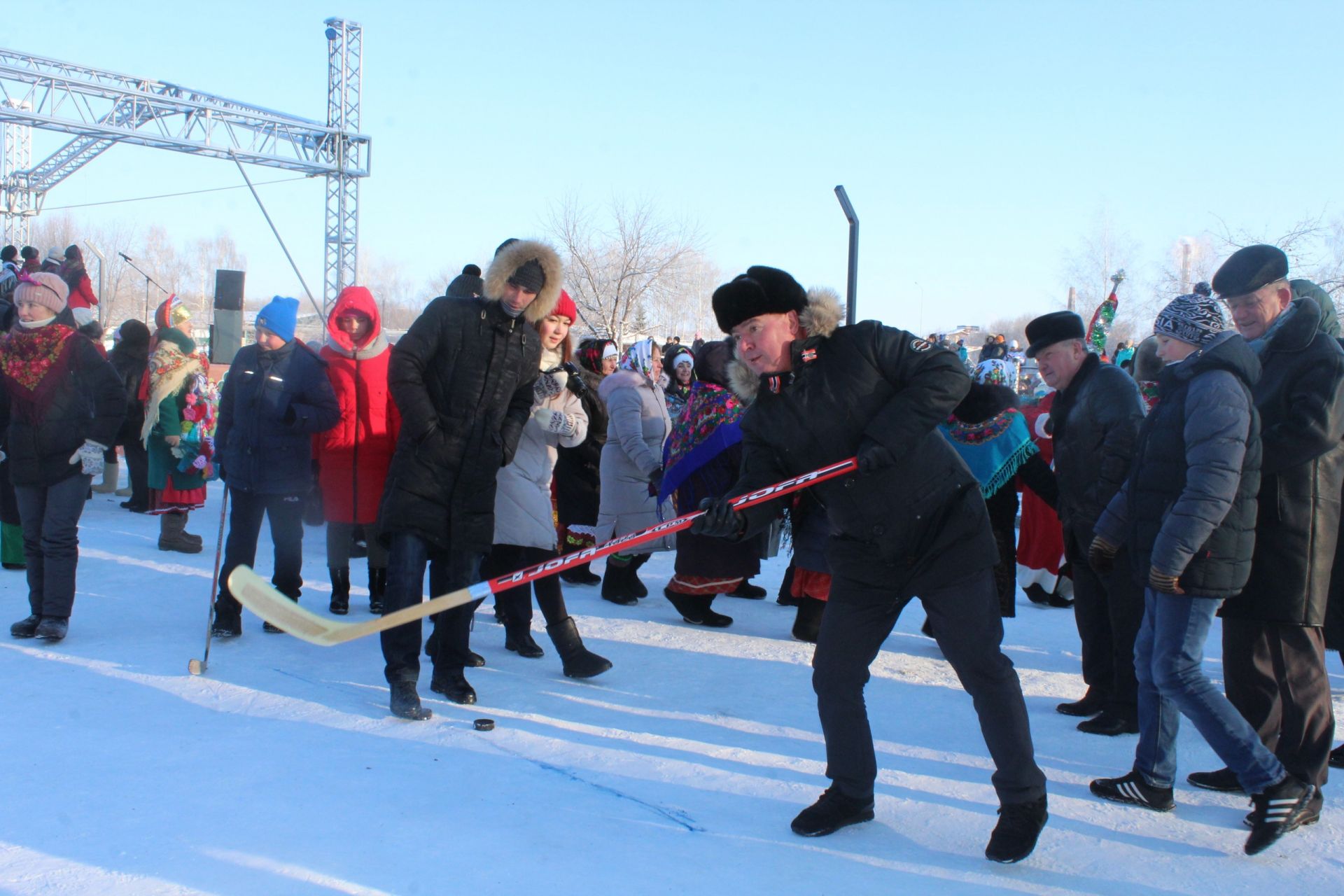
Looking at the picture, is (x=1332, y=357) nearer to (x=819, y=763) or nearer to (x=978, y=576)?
(x=978, y=576)

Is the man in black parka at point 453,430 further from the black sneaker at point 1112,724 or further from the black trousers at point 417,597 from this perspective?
the black sneaker at point 1112,724

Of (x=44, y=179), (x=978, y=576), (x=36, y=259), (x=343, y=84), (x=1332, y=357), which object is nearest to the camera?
(x=978, y=576)

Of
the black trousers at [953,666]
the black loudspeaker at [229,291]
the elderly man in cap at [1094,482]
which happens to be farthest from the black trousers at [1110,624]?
the black loudspeaker at [229,291]

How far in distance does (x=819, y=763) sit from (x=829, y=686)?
2.35 feet

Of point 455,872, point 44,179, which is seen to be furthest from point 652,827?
point 44,179

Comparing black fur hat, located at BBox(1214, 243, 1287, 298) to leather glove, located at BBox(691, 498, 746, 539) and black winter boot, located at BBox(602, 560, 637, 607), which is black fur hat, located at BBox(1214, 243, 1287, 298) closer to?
leather glove, located at BBox(691, 498, 746, 539)

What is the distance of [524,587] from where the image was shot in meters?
5.04

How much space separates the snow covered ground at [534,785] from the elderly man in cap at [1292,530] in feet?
1.04

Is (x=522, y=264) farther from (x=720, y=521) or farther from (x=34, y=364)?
(x=34, y=364)

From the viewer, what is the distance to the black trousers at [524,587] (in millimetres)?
4703

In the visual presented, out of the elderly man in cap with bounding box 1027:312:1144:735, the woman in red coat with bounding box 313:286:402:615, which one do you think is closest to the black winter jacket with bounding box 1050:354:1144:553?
the elderly man in cap with bounding box 1027:312:1144:735

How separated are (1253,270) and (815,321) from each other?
159cm

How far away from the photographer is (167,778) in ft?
11.0

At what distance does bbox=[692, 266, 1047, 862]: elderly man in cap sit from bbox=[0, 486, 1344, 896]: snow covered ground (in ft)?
0.77
